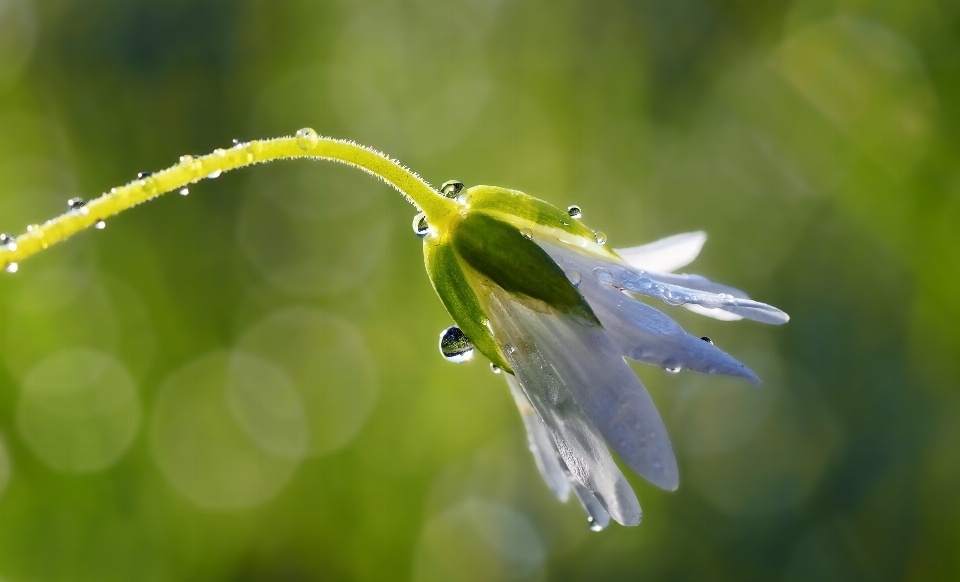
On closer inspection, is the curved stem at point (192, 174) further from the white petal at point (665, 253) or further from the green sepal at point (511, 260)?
the white petal at point (665, 253)

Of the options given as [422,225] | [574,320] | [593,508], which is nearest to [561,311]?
[574,320]

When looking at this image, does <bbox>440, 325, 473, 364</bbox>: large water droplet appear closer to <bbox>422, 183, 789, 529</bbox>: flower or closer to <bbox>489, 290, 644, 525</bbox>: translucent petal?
<bbox>422, 183, 789, 529</bbox>: flower

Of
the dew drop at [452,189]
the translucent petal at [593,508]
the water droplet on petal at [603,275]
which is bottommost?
the translucent petal at [593,508]

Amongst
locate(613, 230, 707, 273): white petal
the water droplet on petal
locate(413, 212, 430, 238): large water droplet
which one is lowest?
the water droplet on petal

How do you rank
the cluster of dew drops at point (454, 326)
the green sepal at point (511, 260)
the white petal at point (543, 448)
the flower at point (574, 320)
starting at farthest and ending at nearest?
1. the white petal at point (543, 448)
2. the cluster of dew drops at point (454, 326)
3. the green sepal at point (511, 260)
4. the flower at point (574, 320)

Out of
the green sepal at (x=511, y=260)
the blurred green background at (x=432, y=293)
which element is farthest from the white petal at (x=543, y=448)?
the blurred green background at (x=432, y=293)

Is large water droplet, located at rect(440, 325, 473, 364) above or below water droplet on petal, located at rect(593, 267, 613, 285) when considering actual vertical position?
above

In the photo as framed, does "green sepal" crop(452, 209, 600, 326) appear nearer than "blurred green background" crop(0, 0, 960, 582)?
Yes

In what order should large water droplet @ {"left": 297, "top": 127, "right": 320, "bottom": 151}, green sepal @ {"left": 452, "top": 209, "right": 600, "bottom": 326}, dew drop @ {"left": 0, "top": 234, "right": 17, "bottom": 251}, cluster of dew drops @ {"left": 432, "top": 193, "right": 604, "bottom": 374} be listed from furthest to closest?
cluster of dew drops @ {"left": 432, "top": 193, "right": 604, "bottom": 374} → green sepal @ {"left": 452, "top": 209, "right": 600, "bottom": 326} → large water droplet @ {"left": 297, "top": 127, "right": 320, "bottom": 151} → dew drop @ {"left": 0, "top": 234, "right": 17, "bottom": 251}

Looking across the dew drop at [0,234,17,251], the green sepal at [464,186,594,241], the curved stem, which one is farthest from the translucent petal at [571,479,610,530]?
the dew drop at [0,234,17,251]
